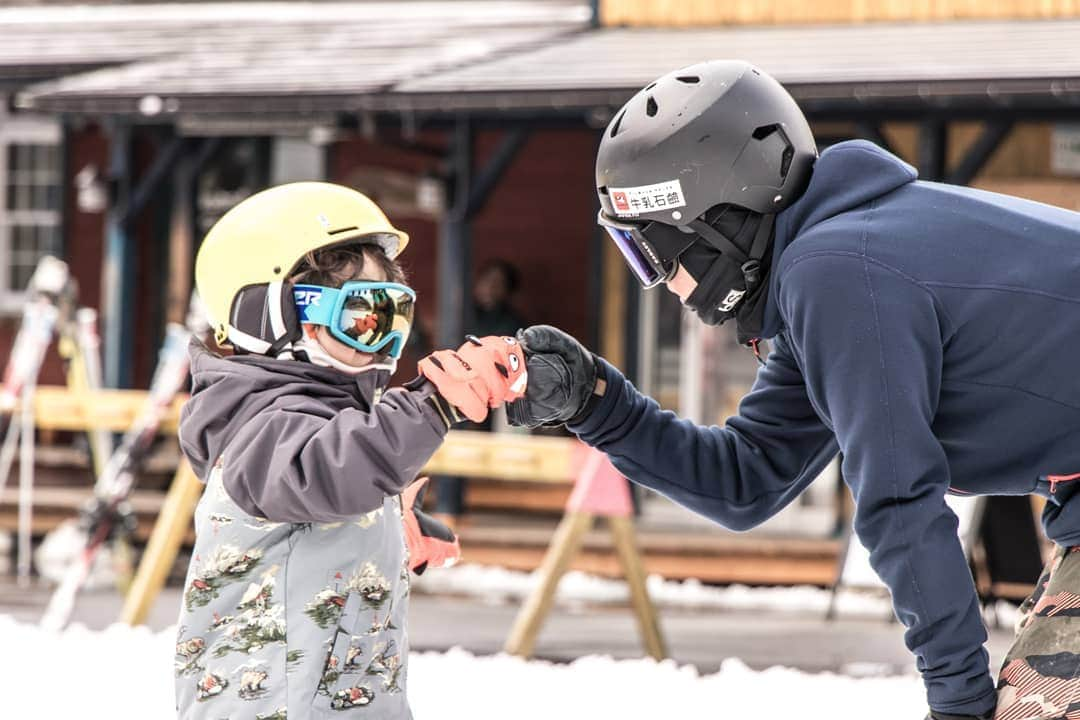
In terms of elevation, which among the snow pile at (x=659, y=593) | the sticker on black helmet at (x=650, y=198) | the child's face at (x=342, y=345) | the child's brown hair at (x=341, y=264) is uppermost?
the sticker on black helmet at (x=650, y=198)

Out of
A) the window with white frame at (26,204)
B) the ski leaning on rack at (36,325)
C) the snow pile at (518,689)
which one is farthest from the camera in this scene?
the window with white frame at (26,204)

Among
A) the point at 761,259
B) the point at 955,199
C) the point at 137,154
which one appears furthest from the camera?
the point at 137,154

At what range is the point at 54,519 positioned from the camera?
12555mm

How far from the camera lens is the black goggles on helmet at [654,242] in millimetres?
3131

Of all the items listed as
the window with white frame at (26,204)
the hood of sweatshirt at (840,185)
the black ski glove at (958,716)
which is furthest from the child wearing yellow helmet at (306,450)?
the window with white frame at (26,204)

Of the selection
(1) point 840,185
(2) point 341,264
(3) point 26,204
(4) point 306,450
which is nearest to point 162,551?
(2) point 341,264

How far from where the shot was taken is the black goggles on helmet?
3.13 m

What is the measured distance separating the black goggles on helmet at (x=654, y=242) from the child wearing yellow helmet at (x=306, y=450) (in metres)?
0.32

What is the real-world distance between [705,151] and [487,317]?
9307 mm

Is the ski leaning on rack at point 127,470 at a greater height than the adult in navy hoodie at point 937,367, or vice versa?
the adult in navy hoodie at point 937,367

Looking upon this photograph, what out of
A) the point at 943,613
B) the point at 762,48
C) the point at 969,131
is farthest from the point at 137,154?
the point at 943,613

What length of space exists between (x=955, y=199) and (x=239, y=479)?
1403 mm

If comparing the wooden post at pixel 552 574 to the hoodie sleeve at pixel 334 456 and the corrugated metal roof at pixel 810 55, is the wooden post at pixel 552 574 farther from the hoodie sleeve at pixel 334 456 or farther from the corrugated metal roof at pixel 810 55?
the hoodie sleeve at pixel 334 456

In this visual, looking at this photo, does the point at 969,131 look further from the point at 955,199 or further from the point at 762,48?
the point at 955,199
